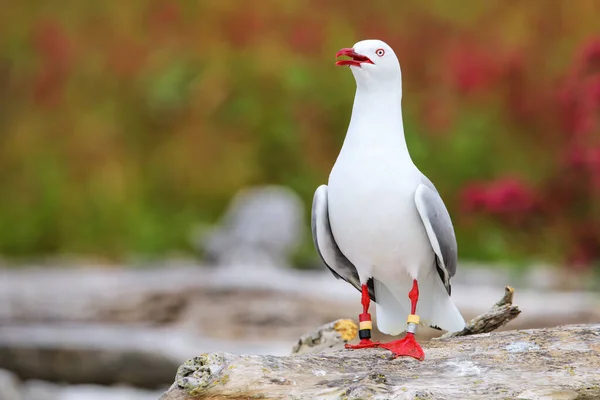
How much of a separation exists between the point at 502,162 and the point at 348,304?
3176mm

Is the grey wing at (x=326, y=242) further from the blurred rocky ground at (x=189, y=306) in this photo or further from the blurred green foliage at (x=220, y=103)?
the blurred green foliage at (x=220, y=103)

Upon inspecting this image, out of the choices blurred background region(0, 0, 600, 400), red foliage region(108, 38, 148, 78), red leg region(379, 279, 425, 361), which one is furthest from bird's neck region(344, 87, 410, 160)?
red foliage region(108, 38, 148, 78)

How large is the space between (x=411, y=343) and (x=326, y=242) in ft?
1.27

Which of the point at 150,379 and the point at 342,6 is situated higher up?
the point at 342,6

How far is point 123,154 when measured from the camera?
8.55 m

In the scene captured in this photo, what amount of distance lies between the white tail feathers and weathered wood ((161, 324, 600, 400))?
26cm

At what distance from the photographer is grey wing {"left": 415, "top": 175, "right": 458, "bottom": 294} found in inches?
96.5

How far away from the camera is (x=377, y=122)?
255 centimetres

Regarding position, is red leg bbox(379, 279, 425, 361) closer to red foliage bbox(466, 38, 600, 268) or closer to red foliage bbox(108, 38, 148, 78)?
red foliage bbox(466, 38, 600, 268)

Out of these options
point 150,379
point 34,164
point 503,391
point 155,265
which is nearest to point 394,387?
point 503,391

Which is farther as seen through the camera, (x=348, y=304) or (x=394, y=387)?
(x=348, y=304)

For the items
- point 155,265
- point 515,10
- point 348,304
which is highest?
point 515,10

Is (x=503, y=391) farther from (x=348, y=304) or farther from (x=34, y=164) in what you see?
(x=34, y=164)

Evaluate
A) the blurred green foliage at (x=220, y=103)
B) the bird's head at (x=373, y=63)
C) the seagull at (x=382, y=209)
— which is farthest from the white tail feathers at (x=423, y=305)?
the blurred green foliage at (x=220, y=103)
